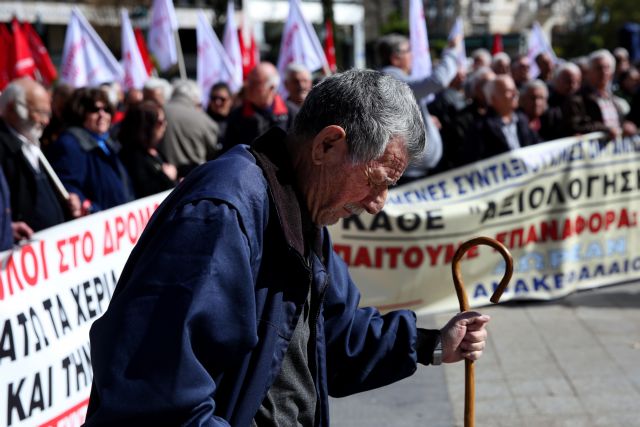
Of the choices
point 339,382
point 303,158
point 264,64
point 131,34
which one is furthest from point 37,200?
point 131,34

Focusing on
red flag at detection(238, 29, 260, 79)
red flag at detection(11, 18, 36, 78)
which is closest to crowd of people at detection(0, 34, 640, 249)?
red flag at detection(11, 18, 36, 78)

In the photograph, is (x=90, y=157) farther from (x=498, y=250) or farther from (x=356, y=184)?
(x=356, y=184)

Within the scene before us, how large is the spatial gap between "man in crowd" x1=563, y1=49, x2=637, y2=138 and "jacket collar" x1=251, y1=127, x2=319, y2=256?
6764 millimetres

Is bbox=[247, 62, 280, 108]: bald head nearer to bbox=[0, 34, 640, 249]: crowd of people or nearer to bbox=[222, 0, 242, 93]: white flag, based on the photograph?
bbox=[0, 34, 640, 249]: crowd of people

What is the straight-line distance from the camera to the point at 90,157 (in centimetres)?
628

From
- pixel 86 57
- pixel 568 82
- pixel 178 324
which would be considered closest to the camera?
pixel 178 324

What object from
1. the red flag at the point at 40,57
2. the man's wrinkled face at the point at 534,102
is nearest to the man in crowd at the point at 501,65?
the man's wrinkled face at the point at 534,102

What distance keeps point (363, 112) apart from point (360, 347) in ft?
2.62

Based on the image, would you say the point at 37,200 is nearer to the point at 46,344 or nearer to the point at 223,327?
the point at 46,344

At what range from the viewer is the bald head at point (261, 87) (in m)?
8.03

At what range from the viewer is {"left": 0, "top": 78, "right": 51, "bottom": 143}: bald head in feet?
19.0

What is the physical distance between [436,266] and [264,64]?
2.18 meters

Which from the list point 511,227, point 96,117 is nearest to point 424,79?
point 511,227

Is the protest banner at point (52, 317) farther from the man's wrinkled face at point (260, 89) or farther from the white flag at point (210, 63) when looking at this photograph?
the white flag at point (210, 63)
